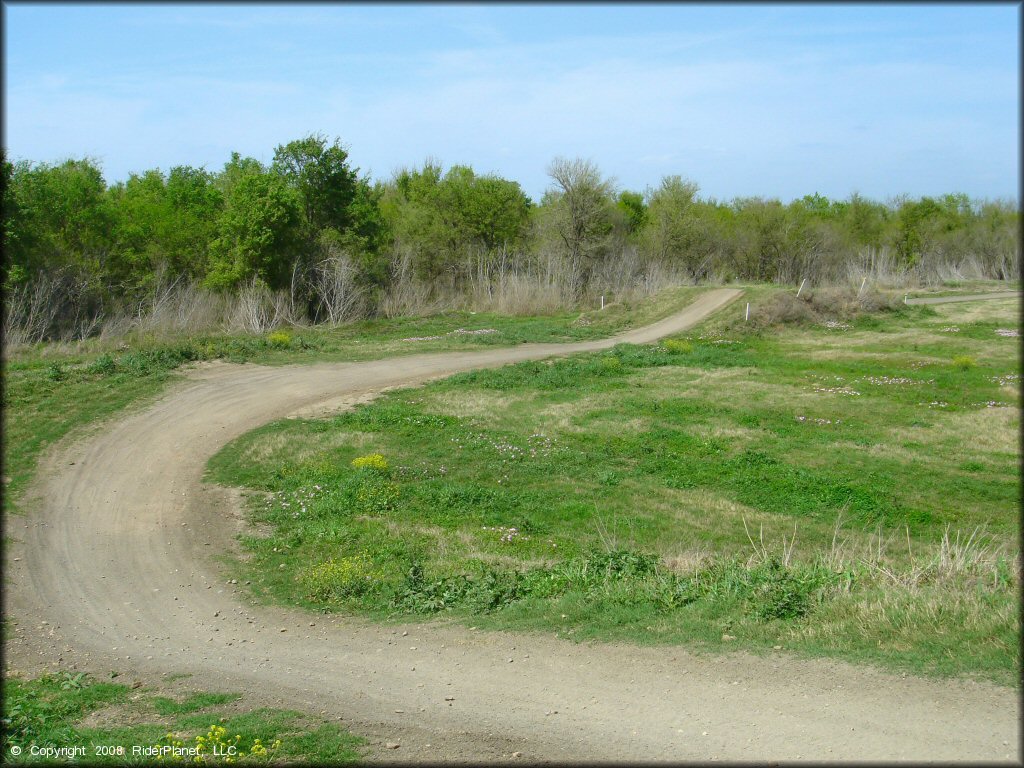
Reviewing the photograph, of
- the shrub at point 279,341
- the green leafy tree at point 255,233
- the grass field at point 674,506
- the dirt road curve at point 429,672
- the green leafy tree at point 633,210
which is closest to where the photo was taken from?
the dirt road curve at point 429,672

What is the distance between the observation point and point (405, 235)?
1785 inches

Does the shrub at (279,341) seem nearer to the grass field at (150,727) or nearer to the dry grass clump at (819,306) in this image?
the grass field at (150,727)

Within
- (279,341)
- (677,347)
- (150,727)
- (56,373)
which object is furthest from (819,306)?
(150,727)

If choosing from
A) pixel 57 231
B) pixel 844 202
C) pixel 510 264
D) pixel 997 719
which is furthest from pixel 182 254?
pixel 844 202

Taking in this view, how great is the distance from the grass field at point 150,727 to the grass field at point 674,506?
2.23 m

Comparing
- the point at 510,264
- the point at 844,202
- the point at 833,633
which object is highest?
the point at 844,202

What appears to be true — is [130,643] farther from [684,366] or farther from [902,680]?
[684,366]

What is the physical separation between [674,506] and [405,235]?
1413 inches

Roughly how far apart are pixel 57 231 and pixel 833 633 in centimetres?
3026

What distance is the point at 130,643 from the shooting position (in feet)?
24.7

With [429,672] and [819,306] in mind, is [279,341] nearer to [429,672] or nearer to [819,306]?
[429,672]

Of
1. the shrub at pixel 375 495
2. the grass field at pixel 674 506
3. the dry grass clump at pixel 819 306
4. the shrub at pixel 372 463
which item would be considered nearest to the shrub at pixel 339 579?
the grass field at pixel 674 506

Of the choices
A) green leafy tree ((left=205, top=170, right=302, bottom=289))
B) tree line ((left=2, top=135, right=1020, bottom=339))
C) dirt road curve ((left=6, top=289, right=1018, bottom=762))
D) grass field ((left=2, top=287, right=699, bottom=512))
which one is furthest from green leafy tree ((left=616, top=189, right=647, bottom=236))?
dirt road curve ((left=6, top=289, right=1018, bottom=762))

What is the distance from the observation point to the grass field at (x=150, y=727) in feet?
16.1
